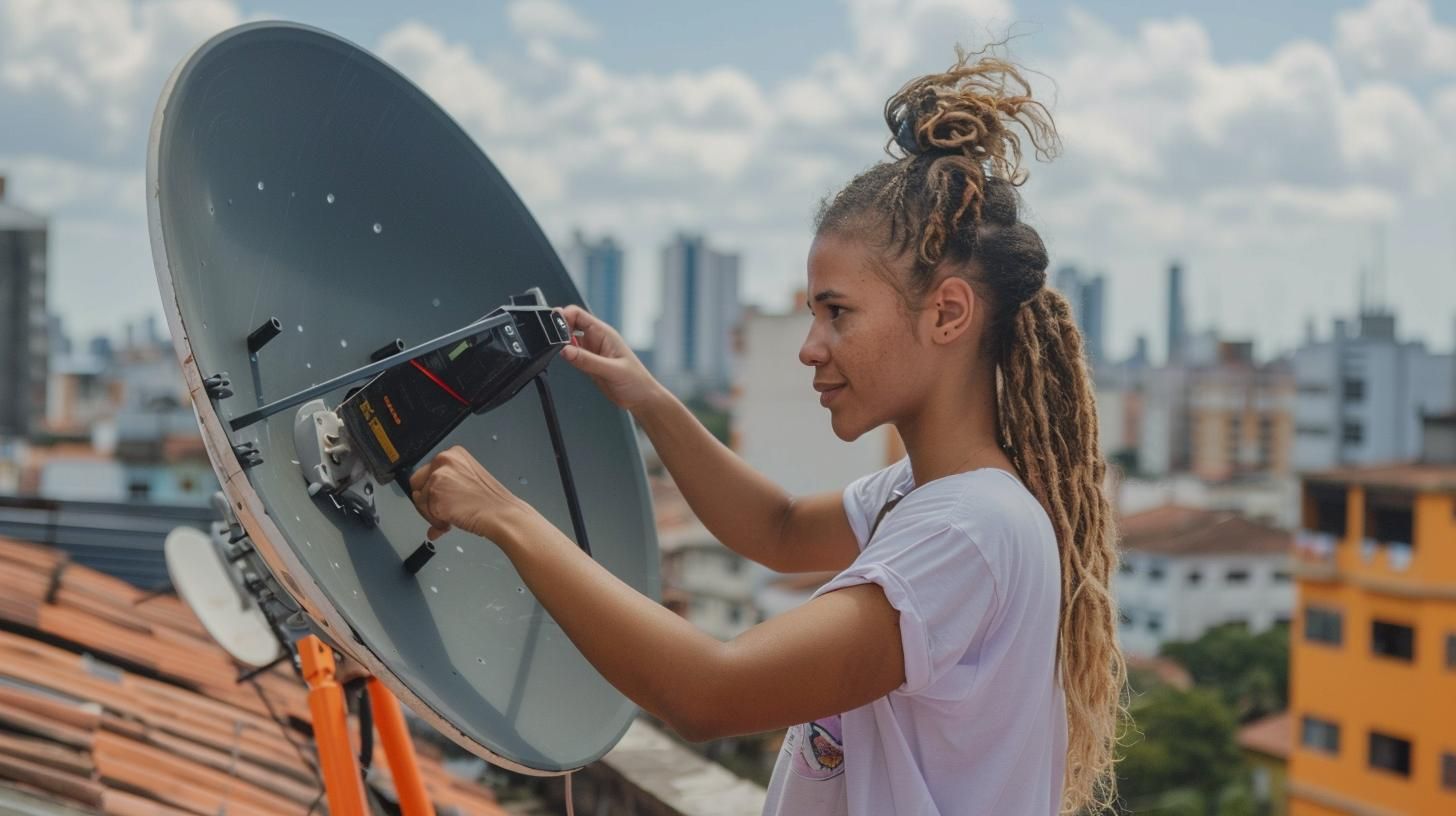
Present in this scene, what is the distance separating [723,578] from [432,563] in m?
41.1

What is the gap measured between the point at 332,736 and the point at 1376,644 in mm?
33322

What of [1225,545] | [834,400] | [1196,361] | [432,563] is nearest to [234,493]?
[432,563]

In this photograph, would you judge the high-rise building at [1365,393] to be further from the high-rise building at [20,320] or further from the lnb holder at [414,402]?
the lnb holder at [414,402]

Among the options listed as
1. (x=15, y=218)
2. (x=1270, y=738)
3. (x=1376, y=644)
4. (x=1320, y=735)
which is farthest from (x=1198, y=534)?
(x=15, y=218)

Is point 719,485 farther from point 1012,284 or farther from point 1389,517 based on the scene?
point 1389,517

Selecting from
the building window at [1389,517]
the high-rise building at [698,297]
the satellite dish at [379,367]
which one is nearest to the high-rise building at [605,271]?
the high-rise building at [698,297]

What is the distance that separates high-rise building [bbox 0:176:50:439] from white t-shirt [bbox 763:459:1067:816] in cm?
2744

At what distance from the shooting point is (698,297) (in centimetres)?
9119

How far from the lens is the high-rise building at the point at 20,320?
1113 inches

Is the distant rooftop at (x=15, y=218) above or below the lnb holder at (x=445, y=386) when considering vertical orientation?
above

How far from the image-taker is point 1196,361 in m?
91.6

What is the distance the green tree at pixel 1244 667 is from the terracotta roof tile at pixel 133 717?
48.3m

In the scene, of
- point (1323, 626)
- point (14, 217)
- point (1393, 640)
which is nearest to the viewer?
point (14, 217)

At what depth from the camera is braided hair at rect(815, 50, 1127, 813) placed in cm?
161
